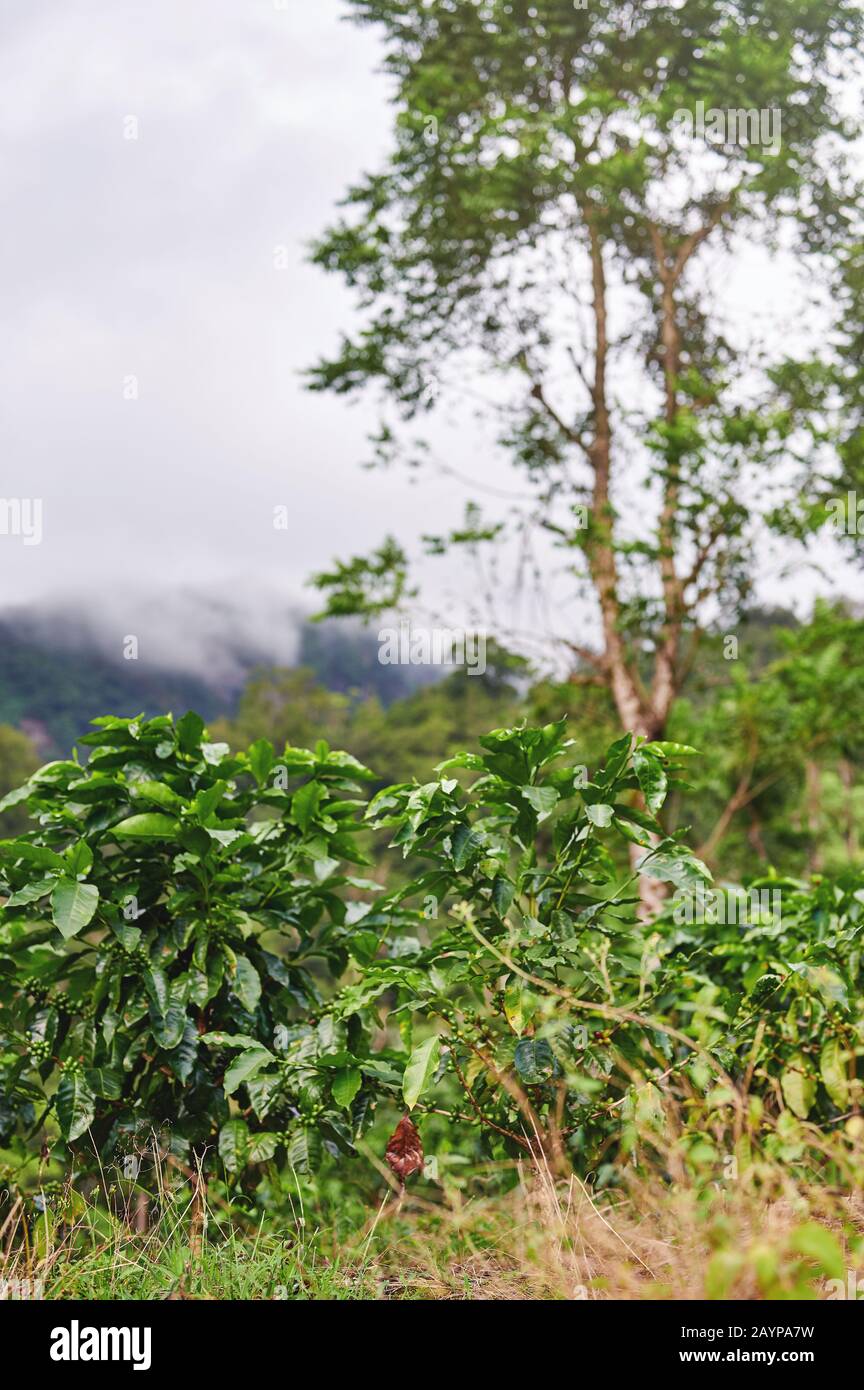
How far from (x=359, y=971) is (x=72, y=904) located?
0.87 meters

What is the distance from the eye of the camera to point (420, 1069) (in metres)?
2.49

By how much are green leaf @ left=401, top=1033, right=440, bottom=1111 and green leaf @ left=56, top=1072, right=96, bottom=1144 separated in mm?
981

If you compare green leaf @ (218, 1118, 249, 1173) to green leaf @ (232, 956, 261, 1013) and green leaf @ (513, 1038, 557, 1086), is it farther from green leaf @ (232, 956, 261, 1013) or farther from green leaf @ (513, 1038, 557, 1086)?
green leaf @ (513, 1038, 557, 1086)

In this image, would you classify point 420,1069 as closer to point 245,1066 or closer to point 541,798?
point 245,1066

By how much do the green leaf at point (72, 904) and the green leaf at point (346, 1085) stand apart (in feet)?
2.64

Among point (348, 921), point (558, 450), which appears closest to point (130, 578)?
point (558, 450)

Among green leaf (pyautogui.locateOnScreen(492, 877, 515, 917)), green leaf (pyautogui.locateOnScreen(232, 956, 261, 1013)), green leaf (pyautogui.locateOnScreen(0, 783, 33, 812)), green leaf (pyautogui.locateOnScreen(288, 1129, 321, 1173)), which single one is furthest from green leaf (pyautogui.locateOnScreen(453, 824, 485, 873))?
green leaf (pyautogui.locateOnScreen(0, 783, 33, 812))

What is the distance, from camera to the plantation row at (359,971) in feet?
8.95

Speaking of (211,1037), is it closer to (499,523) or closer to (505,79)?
(499,523)

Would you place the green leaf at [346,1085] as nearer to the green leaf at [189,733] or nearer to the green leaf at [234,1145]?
the green leaf at [234,1145]

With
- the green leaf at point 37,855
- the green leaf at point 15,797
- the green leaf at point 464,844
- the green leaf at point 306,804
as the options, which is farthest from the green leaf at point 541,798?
the green leaf at point 15,797

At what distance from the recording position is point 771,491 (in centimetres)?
903
